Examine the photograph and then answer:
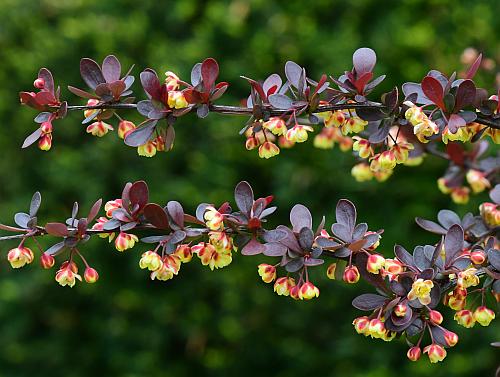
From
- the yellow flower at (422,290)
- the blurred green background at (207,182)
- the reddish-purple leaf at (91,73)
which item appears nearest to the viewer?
the yellow flower at (422,290)

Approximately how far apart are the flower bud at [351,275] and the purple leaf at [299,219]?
114mm

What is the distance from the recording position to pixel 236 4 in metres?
3.32

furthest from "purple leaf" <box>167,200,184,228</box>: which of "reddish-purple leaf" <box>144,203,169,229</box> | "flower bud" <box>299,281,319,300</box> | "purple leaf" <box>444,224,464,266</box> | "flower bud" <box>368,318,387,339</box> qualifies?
"purple leaf" <box>444,224,464,266</box>

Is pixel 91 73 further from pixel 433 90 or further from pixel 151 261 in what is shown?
pixel 433 90

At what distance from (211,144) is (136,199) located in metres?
2.04

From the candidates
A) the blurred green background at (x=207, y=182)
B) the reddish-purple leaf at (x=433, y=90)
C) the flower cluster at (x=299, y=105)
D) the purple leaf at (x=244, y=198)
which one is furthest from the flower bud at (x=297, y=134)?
the blurred green background at (x=207, y=182)

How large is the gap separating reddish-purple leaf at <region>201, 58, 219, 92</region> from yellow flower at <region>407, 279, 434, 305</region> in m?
0.47

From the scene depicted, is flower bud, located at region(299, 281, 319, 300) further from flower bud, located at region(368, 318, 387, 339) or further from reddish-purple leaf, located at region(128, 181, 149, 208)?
reddish-purple leaf, located at region(128, 181, 149, 208)

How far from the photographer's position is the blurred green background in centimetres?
308

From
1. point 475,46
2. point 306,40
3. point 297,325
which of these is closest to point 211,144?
point 306,40

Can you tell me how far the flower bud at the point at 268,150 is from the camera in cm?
139

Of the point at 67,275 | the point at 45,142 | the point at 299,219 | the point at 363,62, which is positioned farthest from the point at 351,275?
the point at 45,142

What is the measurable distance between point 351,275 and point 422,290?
0.37 ft

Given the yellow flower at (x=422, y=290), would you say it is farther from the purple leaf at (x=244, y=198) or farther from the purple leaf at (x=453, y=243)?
the purple leaf at (x=244, y=198)
